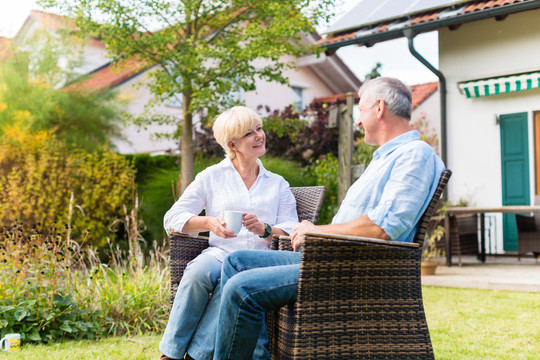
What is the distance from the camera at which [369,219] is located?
2.01m

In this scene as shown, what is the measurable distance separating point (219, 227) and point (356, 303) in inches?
29.2

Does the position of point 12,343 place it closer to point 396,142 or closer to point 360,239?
Result: point 360,239

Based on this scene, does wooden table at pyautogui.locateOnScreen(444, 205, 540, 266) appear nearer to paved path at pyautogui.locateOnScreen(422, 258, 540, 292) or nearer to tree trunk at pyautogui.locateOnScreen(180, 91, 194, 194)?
paved path at pyautogui.locateOnScreen(422, 258, 540, 292)

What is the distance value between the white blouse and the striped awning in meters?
5.71

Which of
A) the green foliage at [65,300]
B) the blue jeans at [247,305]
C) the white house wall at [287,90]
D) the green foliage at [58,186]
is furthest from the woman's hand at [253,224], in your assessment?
the white house wall at [287,90]

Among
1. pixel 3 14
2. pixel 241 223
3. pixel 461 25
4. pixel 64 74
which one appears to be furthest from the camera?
pixel 64 74

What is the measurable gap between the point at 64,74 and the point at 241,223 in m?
8.48

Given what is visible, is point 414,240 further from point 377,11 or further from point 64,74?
point 64,74

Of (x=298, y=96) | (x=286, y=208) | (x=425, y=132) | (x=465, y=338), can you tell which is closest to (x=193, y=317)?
(x=286, y=208)

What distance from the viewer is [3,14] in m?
9.09

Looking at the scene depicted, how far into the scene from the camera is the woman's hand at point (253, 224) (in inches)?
99.4

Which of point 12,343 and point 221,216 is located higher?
point 221,216

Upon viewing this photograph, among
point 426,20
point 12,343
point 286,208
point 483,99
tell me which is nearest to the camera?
point 286,208

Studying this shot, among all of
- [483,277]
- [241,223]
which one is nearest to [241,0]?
[483,277]
